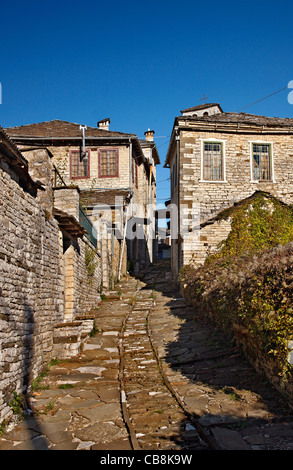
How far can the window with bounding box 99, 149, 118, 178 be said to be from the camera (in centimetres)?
2278

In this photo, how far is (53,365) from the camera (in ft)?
29.9

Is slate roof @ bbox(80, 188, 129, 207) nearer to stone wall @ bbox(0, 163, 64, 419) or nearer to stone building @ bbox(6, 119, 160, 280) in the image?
stone building @ bbox(6, 119, 160, 280)

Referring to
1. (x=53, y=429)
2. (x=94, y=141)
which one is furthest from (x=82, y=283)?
(x=94, y=141)

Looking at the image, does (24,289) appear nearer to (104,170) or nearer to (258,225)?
(258,225)

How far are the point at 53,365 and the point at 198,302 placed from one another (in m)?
5.21

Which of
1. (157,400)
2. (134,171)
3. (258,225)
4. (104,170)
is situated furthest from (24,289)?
(134,171)

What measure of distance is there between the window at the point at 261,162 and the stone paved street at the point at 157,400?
7460 mm

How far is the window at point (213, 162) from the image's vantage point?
16862 mm

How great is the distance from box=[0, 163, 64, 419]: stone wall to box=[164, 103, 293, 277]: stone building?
7.85m

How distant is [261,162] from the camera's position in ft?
56.0

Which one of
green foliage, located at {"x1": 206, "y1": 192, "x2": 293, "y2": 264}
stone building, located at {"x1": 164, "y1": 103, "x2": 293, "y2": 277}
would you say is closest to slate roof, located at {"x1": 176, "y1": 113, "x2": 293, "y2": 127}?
stone building, located at {"x1": 164, "y1": 103, "x2": 293, "y2": 277}

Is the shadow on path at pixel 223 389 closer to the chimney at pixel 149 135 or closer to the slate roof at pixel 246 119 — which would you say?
the slate roof at pixel 246 119
